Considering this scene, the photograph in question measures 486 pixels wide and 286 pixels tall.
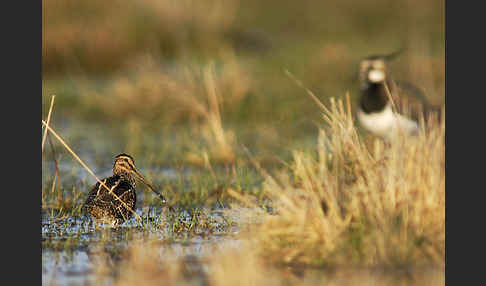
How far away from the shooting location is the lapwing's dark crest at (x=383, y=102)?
28.6 ft

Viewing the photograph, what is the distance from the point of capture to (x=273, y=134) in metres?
9.95

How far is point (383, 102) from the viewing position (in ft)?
29.8

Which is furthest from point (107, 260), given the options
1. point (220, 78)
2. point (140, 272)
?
point (220, 78)

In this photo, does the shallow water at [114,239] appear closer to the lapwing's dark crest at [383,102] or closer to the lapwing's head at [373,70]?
the lapwing's dark crest at [383,102]

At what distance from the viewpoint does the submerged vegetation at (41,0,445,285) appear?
5.36m

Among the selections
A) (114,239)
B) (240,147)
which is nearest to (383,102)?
(240,147)

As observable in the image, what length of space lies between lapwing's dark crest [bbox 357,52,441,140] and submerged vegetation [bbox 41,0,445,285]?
0.37 meters

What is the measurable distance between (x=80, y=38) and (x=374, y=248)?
1001 cm

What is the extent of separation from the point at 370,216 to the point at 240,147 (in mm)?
4215

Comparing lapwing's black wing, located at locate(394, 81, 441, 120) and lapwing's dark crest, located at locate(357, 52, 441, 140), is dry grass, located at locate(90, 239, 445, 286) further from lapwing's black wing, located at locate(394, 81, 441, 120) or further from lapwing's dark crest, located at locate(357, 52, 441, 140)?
lapwing's black wing, located at locate(394, 81, 441, 120)

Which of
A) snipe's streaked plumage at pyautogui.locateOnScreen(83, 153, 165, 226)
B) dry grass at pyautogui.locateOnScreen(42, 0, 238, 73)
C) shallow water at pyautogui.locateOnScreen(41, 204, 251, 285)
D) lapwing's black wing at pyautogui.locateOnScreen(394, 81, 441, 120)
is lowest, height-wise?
shallow water at pyautogui.locateOnScreen(41, 204, 251, 285)

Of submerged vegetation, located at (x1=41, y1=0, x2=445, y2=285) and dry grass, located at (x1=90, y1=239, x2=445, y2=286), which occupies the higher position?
submerged vegetation, located at (x1=41, y1=0, x2=445, y2=285)

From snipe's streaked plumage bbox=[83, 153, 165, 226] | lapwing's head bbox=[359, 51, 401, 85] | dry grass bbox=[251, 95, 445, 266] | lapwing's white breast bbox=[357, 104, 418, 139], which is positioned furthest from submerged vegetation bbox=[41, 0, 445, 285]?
lapwing's head bbox=[359, 51, 401, 85]

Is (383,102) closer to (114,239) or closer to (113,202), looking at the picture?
(113,202)
